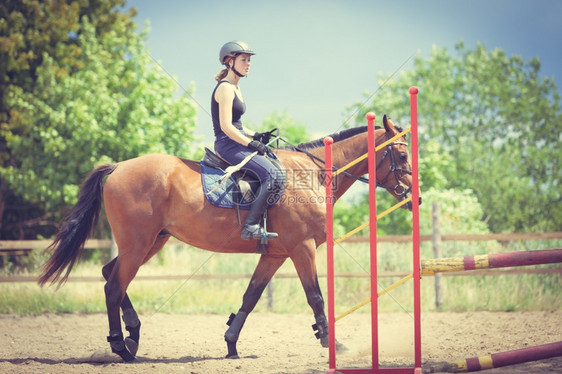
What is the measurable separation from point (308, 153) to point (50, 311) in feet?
21.7

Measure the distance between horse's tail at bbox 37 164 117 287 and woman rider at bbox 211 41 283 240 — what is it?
4.63 feet

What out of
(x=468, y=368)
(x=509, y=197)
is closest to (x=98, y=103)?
(x=468, y=368)

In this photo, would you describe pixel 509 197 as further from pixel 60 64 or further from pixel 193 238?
pixel 193 238

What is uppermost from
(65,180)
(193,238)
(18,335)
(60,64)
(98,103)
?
(60,64)

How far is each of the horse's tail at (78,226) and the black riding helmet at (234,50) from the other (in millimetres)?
1782

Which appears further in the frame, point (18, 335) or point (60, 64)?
point (60, 64)

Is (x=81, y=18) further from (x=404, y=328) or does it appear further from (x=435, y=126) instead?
(x=435, y=126)

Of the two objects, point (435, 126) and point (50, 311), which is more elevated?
point (435, 126)

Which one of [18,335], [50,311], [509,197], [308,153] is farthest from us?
[509,197]

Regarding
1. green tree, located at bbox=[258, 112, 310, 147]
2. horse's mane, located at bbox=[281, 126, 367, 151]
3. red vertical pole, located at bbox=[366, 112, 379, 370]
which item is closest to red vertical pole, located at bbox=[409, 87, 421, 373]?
red vertical pole, located at bbox=[366, 112, 379, 370]

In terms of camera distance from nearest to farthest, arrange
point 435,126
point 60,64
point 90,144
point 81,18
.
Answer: point 90,144 → point 60,64 → point 81,18 → point 435,126

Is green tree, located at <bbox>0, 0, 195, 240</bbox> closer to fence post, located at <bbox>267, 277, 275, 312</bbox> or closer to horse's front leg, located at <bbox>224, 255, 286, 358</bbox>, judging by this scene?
fence post, located at <bbox>267, 277, 275, 312</bbox>

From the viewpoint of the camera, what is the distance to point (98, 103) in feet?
62.0

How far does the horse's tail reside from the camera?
21.0 ft
